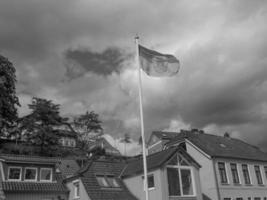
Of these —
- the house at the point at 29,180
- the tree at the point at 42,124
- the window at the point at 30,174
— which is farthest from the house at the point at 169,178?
the tree at the point at 42,124

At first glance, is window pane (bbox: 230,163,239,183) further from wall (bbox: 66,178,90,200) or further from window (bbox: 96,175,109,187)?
wall (bbox: 66,178,90,200)

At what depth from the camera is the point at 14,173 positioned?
2667cm

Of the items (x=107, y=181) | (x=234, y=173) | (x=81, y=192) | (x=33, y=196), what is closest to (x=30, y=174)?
(x=33, y=196)

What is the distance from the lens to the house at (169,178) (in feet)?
Answer: 80.3

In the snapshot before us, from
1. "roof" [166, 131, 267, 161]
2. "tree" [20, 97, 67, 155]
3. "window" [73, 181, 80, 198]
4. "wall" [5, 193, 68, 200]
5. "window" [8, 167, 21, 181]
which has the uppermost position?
"tree" [20, 97, 67, 155]

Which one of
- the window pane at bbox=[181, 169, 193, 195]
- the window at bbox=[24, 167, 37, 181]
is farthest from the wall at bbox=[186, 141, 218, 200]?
the window at bbox=[24, 167, 37, 181]

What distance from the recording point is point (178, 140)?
120 feet

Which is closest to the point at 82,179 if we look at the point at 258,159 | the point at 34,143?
the point at 258,159

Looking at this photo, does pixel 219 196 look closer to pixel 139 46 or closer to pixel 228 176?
pixel 228 176

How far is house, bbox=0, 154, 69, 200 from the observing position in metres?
25.2

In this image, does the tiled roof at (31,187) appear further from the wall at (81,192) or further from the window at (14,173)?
the window at (14,173)

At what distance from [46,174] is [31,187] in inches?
92.8

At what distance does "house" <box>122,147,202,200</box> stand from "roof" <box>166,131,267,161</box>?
6.39 m

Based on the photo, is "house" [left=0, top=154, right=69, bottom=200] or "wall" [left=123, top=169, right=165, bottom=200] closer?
"wall" [left=123, top=169, right=165, bottom=200]
